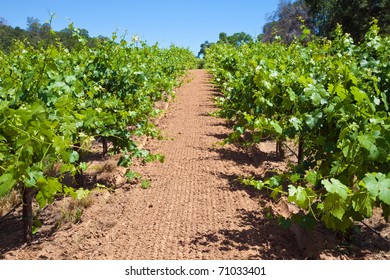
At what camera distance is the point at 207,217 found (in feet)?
14.6

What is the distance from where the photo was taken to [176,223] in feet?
14.1

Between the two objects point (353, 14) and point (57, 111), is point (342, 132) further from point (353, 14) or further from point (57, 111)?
point (353, 14)

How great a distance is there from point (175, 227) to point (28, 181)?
7.11 ft

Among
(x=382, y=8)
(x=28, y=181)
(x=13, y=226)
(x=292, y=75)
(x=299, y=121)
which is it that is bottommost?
(x=13, y=226)

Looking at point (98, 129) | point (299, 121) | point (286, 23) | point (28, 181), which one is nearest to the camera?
point (28, 181)

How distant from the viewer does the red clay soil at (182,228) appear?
12.2 ft

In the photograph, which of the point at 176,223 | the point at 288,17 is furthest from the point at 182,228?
the point at 288,17

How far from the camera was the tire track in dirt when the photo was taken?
12.3 feet

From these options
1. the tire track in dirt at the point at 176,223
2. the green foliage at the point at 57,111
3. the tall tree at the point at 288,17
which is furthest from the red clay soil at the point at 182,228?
the tall tree at the point at 288,17

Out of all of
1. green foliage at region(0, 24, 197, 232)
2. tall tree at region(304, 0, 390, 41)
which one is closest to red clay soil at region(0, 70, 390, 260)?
green foliage at region(0, 24, 197, 232)

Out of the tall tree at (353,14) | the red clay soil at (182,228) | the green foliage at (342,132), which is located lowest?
the red clay soil at (182,228)

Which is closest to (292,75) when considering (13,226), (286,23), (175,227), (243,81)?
(175,227)

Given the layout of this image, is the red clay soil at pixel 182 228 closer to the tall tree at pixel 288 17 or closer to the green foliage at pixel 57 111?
the green foliage at pixel 57 111

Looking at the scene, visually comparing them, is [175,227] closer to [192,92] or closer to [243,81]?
[243,81]
